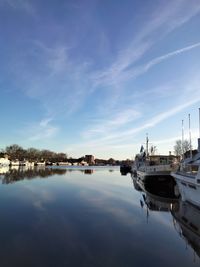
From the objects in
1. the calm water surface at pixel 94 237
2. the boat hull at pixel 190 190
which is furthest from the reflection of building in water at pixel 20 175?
the boat hull at pixel 190 190

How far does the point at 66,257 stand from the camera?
45.2 feet

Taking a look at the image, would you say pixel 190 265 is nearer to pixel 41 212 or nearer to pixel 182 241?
pixel 182 241

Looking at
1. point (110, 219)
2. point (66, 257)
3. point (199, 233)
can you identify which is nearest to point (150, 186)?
point (110, 219)

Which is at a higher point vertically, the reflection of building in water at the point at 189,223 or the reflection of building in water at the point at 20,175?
the reflection of building in water at the point at 20,175

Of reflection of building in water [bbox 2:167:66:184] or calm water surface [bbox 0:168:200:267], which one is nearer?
calm water surface [bbox 0:168:200:267]

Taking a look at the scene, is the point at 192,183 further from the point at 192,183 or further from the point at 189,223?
the point at 189,223

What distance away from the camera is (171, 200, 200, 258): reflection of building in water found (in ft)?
57.2

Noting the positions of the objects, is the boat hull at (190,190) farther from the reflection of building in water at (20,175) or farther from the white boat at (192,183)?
the reflection of building in water at (20,175)

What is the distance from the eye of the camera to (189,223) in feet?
71.8

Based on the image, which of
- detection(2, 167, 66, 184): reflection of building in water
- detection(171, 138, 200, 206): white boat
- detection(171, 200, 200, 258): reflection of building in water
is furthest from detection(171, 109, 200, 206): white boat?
detection(2, 167, 66, 184): reflection of building in water

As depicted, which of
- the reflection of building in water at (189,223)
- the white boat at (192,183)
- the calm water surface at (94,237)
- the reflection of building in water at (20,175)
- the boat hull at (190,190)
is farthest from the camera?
the reflection of building in water at (20,175)

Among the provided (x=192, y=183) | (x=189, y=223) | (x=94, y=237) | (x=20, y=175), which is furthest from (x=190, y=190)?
(x=20, y=175)

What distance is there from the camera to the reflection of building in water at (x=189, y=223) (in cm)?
1743

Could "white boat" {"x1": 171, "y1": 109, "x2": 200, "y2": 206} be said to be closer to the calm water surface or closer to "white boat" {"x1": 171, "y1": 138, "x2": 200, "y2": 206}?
"white boat" {"x1": 171, "y1": 138, "x2": 200, "y2": 206}
